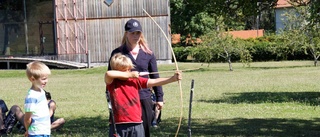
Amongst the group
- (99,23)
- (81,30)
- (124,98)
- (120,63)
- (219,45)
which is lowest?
(124,98)

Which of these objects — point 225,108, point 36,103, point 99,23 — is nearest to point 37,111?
point 36,103

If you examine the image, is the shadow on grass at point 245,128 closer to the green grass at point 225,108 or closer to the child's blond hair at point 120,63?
the green grass at point 225,108

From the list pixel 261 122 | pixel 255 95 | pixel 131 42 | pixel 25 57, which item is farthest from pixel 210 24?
pixel 131 42

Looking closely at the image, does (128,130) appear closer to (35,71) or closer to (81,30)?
(35,71)

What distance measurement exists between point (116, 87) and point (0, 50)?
37.5m

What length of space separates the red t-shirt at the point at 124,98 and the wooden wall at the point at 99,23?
1357 inches

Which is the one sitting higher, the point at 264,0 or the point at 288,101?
the point at 264,0

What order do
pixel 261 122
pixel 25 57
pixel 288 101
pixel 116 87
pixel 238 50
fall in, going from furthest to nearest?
pixel 25 57
pixel 238 50
pixel 288 101
pixel 261 122
pixel 116 87

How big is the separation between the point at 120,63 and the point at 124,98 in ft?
1.18

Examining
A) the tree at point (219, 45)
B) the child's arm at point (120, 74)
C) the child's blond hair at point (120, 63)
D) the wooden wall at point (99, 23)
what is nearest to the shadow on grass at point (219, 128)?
the child's blond hair at point (120, 63)

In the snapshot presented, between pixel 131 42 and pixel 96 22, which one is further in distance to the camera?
pixel 96 22

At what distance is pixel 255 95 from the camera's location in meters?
19.5

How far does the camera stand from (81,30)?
4131 centimetres

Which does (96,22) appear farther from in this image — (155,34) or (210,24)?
(210,24)
